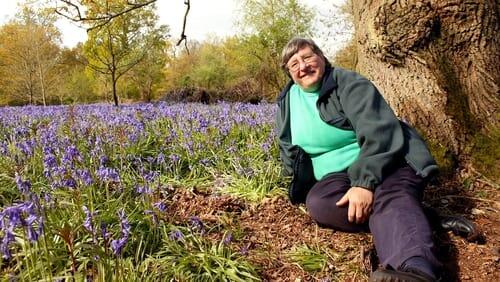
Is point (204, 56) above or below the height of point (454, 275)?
above

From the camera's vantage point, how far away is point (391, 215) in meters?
2.36

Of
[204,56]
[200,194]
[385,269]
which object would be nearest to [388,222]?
[385,269]

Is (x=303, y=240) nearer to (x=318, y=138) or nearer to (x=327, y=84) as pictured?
(x=318, y=138)

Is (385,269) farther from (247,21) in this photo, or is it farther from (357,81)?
(247,21)

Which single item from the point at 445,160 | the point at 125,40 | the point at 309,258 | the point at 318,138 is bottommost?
the point at 309,258

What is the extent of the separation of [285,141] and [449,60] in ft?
4.64

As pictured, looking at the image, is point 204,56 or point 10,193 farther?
point 204,56

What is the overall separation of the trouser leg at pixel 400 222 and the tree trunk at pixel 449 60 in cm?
93

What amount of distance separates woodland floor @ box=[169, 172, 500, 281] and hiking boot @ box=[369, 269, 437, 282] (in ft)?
1.19

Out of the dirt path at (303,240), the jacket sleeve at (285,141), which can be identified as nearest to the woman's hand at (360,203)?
the dirt path at (303,240)

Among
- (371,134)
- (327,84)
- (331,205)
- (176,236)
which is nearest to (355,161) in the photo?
(371,134)

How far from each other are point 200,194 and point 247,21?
3060 cm

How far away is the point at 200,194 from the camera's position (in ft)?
11.3

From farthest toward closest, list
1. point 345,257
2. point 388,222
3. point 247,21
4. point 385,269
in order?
1. point 247,21
2. point 345,257
3. point 388,222
4. point 385,269
